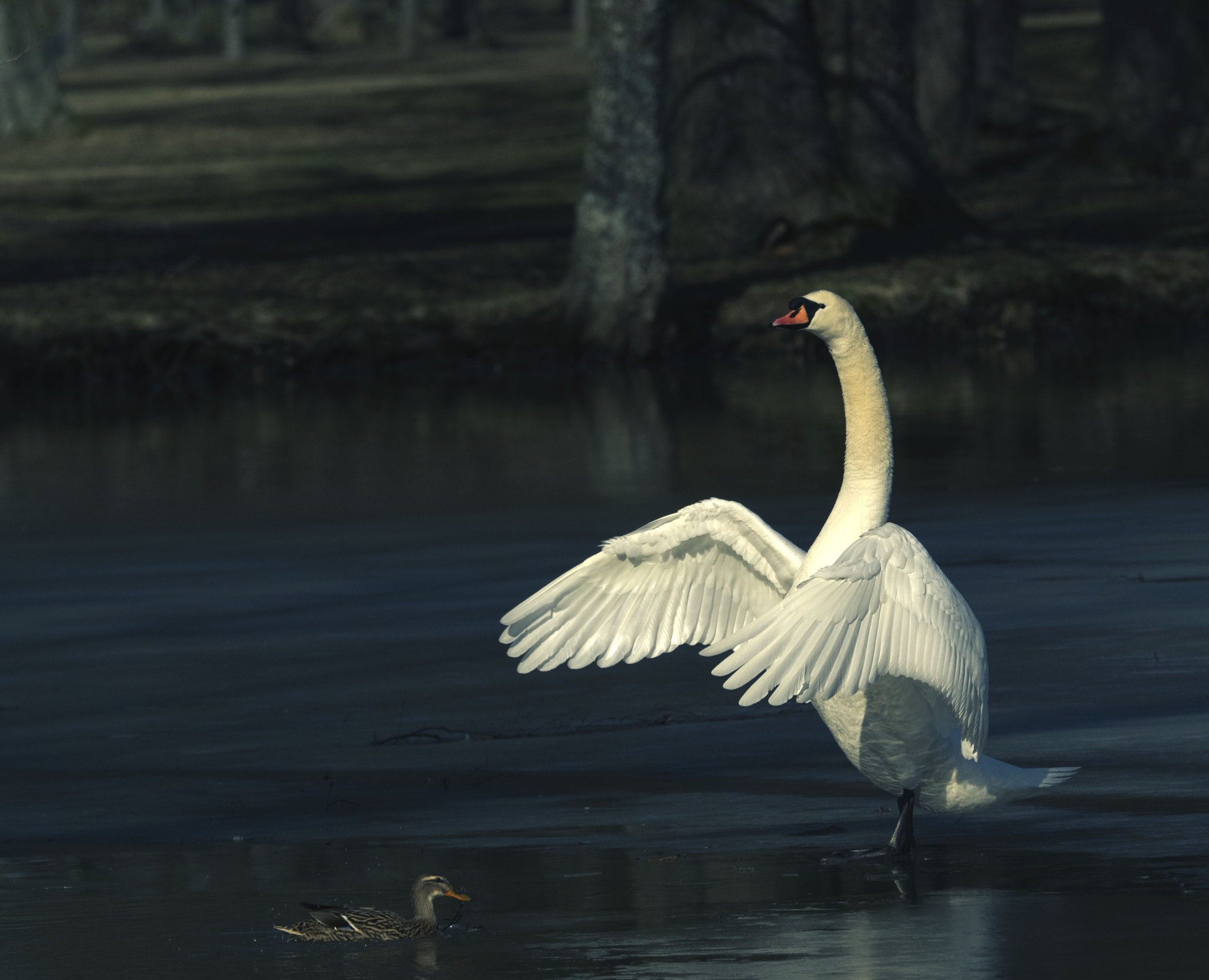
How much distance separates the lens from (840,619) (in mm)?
7078

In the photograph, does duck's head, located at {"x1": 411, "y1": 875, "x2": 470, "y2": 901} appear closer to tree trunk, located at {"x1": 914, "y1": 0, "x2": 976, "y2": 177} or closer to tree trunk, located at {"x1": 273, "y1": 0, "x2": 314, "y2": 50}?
tree trunk, located at {"x1": 914, "y1": 0, "x2": 976, "y2": 177}

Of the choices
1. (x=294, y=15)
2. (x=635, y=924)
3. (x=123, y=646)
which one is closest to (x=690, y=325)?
(x=123, y=646)

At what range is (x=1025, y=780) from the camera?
7.73 meters

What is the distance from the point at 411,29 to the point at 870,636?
254 ft

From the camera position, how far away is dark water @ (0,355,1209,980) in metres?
6.84

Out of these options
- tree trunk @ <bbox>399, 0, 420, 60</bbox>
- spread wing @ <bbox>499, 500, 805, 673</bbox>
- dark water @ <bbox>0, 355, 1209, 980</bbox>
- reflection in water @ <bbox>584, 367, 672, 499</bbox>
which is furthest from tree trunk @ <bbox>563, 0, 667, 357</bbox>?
tree trunk @ <bbox>399, 0, 420, 60</bbox>

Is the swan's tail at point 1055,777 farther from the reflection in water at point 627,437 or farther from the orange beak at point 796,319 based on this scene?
the reflection in water at point 627,437

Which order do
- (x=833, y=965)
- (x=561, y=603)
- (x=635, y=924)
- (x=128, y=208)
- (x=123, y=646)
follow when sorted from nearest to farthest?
1. (x=833, y=965)
2. (x=635, y=924)
3. (x=561, y=603)
4. (x=123, y=646)
5. (x=128, y=208)

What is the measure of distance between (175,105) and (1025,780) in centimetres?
5852

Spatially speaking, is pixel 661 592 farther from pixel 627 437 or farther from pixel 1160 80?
pixel 1160 80

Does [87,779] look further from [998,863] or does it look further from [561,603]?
[998,863]

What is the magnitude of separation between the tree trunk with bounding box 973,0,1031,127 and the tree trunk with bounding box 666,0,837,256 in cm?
1950

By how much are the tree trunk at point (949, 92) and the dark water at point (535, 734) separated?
25496 mm

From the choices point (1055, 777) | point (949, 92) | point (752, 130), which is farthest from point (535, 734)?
point (949, 92)
